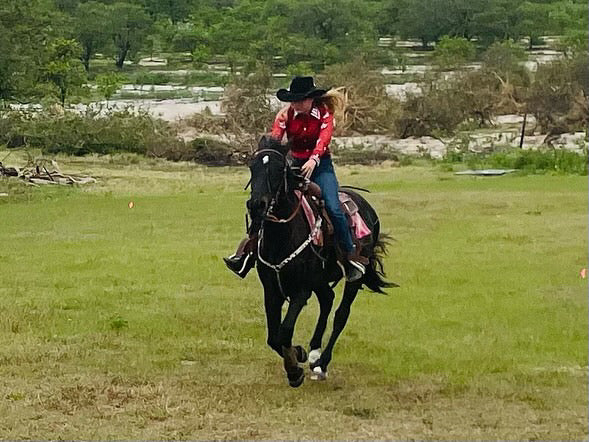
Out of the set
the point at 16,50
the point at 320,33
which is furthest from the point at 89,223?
the point at 320,33

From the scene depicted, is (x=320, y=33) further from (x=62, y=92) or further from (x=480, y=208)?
(x=480, y=208)

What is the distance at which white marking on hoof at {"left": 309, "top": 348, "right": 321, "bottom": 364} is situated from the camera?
7.56 meters

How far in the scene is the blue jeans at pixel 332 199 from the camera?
7.38 metres

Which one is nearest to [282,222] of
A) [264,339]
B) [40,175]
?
[264,339]

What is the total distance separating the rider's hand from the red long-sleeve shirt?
0.36 feet

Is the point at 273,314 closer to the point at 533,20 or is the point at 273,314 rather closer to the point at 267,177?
the point at 267,177

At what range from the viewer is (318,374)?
7434mm

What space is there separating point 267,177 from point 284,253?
0.57 metres

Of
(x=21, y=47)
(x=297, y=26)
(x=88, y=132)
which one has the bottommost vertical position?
(x=88, y=132)

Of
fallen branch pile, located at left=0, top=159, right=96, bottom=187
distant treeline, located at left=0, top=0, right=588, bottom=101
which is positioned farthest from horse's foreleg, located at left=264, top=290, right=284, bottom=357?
distant treeline, located at left=0, top=0, right=588, bottom=101

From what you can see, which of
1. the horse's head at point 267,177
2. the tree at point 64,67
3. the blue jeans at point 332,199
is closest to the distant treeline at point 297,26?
the tree at point 64,67

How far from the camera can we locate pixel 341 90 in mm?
7508

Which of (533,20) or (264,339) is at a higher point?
(264,339)

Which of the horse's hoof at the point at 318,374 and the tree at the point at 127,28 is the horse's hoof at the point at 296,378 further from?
the tree at the point at 127,28
